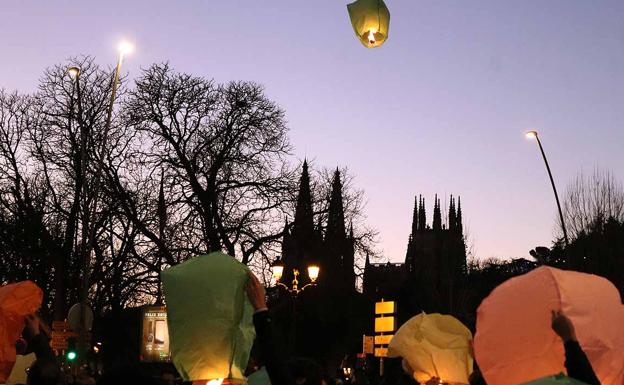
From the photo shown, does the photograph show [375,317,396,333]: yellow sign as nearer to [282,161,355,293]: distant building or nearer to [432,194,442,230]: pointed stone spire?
[282,161,355,293]: distant building

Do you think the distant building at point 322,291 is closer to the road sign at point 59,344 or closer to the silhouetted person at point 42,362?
the road sign at point 59,344

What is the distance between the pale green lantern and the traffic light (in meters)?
15.4

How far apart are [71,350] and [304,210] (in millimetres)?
12562

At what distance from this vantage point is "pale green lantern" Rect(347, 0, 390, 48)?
1016 cm

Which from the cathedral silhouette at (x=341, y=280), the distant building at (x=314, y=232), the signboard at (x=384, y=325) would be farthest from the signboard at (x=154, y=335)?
the signboard at (x=384, y=325)

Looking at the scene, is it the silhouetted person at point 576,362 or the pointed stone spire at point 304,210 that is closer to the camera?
the silhouetted person at point 576,362

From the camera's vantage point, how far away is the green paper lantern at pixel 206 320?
597 centimetres

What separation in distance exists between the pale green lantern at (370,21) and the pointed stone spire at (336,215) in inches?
914

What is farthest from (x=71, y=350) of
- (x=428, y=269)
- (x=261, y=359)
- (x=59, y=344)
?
(x=428, y=269)

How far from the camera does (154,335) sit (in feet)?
90.5

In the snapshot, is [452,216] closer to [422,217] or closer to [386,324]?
[422,217]

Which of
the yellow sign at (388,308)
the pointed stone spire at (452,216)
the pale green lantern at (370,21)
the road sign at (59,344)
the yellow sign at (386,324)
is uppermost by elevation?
the pointed stone spire at (452,216)

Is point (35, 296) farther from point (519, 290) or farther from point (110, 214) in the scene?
point (110, 214)

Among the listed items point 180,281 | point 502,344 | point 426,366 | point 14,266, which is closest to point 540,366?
point 502,344
